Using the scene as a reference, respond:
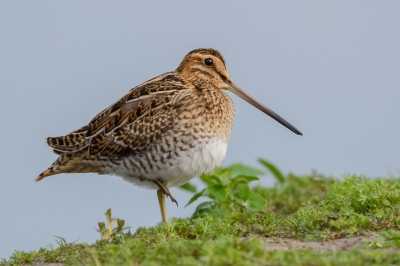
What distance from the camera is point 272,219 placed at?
221 inches

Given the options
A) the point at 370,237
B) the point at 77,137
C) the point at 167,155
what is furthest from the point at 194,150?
the point at 370,237

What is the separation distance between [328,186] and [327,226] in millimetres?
2425

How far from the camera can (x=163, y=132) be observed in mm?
5996

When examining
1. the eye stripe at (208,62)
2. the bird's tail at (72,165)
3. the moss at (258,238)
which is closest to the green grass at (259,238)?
the moss at (258,238)

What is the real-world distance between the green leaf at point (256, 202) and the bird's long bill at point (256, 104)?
867mm

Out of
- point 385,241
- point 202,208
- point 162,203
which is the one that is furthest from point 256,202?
point 385,241

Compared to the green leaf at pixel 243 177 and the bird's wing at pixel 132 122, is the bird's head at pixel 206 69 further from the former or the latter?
the green leaf at pixel 243 177

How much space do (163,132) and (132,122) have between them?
1.29ft

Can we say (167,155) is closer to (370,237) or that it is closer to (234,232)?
(234,232)

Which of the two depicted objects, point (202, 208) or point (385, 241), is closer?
point (385, 241)

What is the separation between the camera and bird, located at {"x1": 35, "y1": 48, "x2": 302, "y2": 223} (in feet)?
19.6

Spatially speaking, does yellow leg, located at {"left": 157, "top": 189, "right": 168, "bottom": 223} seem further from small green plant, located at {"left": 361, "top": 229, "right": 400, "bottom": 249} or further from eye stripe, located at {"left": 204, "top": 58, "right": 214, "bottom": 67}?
small green plant, located at {"left": 361, "top": 229, "right": 400, "bottom": 249}

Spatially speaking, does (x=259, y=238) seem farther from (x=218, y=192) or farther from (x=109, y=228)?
(x=218, y=192)

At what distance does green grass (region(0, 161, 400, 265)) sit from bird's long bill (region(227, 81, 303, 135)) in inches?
32.2
